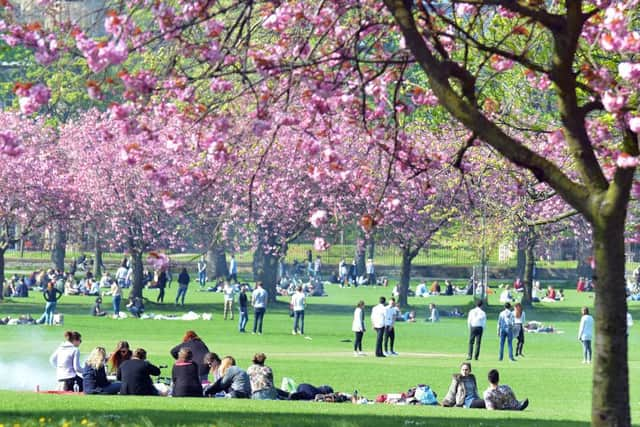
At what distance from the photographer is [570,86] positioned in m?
11.9

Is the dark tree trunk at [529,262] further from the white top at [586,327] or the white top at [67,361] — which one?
the white top at [67,361]

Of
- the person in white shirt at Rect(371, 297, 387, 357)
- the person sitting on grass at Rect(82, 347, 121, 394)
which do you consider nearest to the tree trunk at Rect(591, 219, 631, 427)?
the person sitting on grass at Rect(82, 347, 121, 394)

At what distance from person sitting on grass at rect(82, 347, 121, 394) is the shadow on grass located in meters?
3.81

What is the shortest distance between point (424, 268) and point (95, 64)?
228 feet

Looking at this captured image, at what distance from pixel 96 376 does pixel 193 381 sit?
176 cm

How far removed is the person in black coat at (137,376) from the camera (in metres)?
20.0

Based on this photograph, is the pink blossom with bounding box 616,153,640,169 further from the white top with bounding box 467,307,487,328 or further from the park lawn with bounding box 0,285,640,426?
the white top with bounding box 467,307,487,328

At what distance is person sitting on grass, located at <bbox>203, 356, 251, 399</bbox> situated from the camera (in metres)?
20.6

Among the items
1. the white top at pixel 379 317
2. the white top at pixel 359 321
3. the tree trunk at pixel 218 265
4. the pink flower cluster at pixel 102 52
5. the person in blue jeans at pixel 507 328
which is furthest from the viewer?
the tree trunk at pixel 218 265

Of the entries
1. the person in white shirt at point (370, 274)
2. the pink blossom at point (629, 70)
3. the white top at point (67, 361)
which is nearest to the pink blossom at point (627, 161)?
the pink blossom at point (629, 70)

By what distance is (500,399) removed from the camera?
21.2m

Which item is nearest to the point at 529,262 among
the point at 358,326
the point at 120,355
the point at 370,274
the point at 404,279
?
the point at 404,279

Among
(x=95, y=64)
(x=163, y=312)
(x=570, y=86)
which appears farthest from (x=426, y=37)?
(x=163, y=312)

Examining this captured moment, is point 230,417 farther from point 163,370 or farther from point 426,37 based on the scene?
point 163,370
